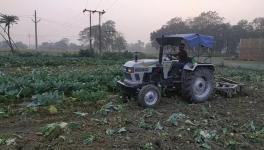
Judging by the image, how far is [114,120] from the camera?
9.04 meters

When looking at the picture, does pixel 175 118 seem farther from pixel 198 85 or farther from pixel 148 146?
pixel 198 85

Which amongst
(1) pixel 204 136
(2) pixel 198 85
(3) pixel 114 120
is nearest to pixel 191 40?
(2) pixel 198 85

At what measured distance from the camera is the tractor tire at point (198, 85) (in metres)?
11.9

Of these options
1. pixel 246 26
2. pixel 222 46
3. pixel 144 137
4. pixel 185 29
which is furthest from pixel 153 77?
pixel 246 26

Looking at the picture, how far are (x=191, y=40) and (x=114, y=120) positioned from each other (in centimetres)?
393

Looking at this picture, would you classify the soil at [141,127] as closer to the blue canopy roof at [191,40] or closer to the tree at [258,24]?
the blue canopy roof at [191,40]

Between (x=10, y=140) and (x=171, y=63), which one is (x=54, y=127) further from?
(x=171, y=63)

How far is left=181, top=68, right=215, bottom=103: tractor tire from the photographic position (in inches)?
468

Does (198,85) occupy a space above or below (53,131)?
above

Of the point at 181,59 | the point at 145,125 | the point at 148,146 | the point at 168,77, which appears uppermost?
the point at 181,59

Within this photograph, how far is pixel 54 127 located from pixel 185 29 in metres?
69.5

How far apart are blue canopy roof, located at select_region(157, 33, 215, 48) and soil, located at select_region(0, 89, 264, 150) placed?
71.5 inches

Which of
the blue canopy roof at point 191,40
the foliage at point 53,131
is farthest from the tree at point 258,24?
the foliage at point 53,131

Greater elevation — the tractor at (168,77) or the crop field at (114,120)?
the tractor at (168,77)
